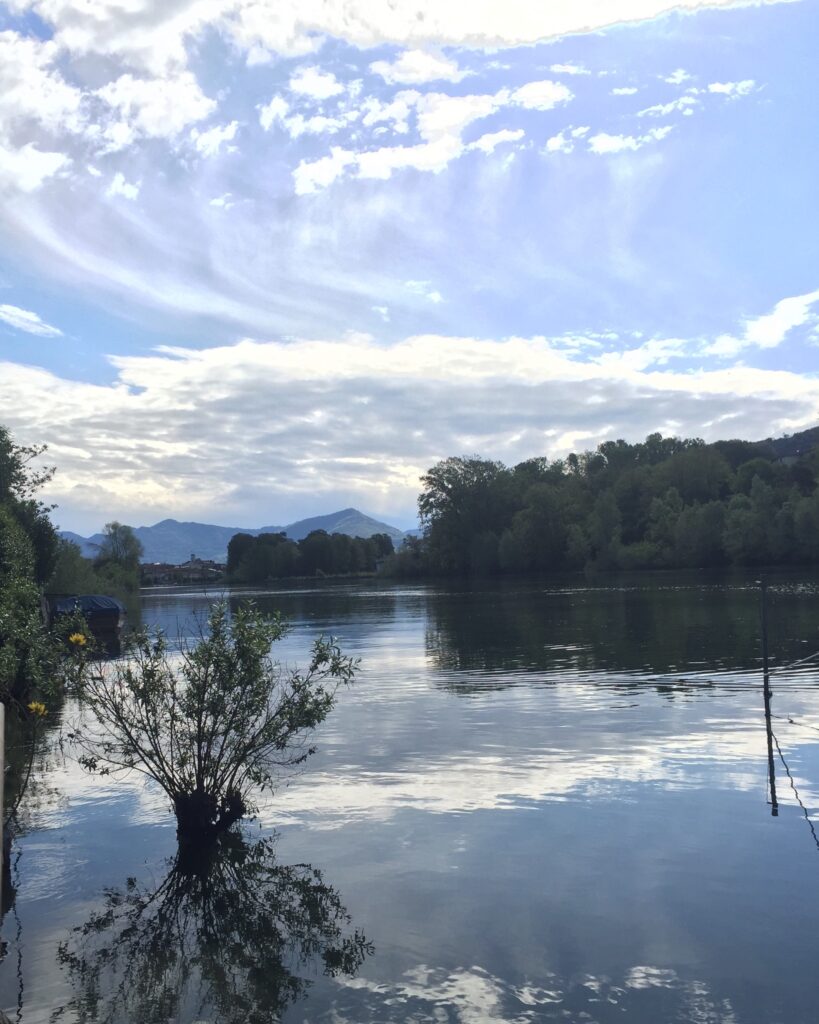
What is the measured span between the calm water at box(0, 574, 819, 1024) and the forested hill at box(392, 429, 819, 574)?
96.2 m

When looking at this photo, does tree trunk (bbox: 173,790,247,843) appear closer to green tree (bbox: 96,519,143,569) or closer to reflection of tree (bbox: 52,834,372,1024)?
reflection of tree (bbox: 52,834,372,1024)

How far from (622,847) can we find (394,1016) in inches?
183

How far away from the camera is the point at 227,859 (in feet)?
38.1

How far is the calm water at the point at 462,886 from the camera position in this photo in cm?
790

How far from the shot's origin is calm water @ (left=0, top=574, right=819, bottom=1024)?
25.9ft

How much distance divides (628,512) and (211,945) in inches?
5452

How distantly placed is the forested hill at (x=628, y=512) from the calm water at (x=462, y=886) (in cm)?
9619

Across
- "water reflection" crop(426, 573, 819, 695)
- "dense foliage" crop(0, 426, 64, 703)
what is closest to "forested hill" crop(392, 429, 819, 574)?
"water reflection" crop(426, 573, 819, 695)

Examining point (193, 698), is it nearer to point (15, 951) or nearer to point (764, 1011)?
point (15, 951)

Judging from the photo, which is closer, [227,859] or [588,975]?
[588,975]

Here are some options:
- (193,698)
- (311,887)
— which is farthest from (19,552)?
(311,887)

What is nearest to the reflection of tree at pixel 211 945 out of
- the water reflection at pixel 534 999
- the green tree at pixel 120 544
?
the water reflection at pixel 534 999

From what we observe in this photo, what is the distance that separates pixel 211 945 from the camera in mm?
9172

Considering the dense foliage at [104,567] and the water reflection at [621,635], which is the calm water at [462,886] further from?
the dense foliage at [104,567]
